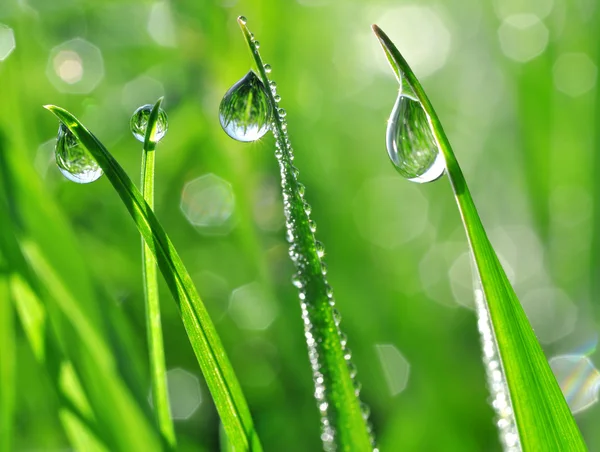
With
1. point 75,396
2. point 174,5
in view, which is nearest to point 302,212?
point 75,396

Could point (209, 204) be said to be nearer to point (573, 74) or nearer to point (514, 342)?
point (573, 74)

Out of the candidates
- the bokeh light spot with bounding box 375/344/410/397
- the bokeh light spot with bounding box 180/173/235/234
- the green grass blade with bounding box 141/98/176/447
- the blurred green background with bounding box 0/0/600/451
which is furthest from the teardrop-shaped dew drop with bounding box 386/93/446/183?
the bokeh light spot with bounding box 180/173/235/234

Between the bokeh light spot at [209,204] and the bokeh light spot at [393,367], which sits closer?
the bokeh light spot at [393,367]

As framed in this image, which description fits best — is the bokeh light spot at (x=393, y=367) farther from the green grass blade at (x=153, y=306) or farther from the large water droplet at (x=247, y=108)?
the large water droplet at (x=247, y=108)

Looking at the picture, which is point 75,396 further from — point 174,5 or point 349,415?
point 174,5

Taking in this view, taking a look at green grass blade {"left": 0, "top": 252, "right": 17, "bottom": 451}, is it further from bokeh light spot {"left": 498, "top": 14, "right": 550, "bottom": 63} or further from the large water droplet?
bokeh light spot {"left": 498, "top": 14, "right": 550, "bottom": 63}

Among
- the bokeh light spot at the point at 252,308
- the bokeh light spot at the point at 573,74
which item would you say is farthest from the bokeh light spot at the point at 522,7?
the bokeh light spot at the point at 252,308

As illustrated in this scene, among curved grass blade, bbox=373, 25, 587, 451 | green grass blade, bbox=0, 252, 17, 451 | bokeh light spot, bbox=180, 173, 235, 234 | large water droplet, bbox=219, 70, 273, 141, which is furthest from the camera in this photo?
bokeh light spot, bbox=180, 173, 235, 234
